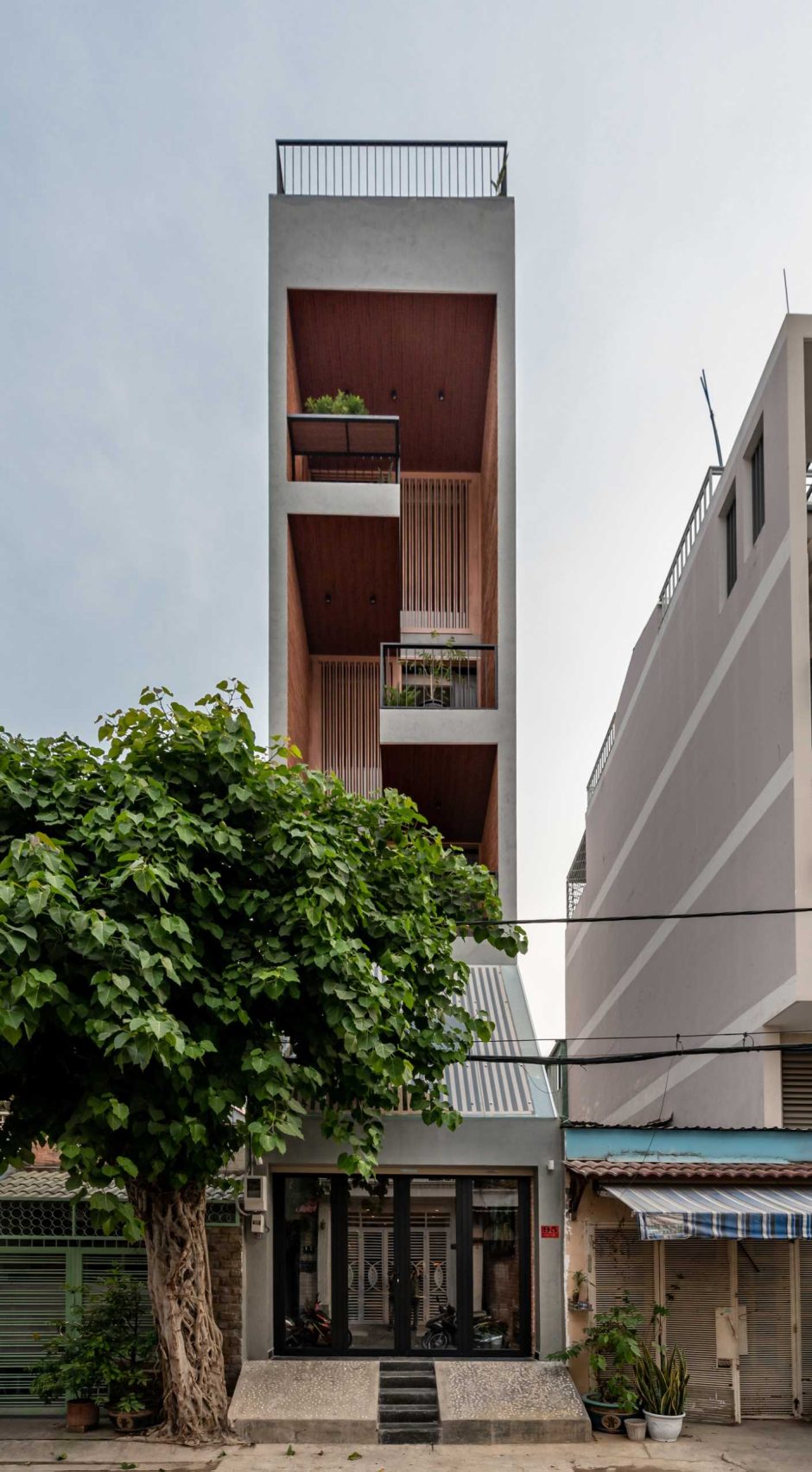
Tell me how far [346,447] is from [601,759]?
58.3ft

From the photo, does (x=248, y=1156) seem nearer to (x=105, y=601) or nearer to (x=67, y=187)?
(x=105, y=601)

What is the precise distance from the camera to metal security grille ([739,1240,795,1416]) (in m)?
13.8

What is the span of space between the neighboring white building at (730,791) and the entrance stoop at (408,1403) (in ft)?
18.7

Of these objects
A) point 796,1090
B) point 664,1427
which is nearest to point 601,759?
point 796,1090

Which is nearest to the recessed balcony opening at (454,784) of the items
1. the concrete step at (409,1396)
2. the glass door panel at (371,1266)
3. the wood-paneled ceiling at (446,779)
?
the wood-paneled ceiling at (446,779)

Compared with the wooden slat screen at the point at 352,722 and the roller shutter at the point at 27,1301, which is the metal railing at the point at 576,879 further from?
the roller shutter at the point at 27,1301

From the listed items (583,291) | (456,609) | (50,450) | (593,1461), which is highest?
(583,291)

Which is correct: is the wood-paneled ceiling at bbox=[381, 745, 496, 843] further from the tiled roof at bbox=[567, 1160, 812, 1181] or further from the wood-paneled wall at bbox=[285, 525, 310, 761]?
the tiled roof at bbox=[567, 1160, 812, 1181]

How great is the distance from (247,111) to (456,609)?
885cm

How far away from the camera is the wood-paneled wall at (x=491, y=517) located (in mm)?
19859

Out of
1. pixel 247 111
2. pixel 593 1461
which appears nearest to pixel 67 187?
pixel 247 111

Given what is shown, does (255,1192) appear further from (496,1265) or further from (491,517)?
(491,517)

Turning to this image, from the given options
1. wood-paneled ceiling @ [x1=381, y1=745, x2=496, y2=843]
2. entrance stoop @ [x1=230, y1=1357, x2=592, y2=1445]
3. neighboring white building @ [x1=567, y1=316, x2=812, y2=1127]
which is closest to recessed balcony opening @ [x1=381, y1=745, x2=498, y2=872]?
wood-paneled ceiling @ [x1=381, y1=745, x2=496, y2=843]

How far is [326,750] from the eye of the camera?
22094mm
